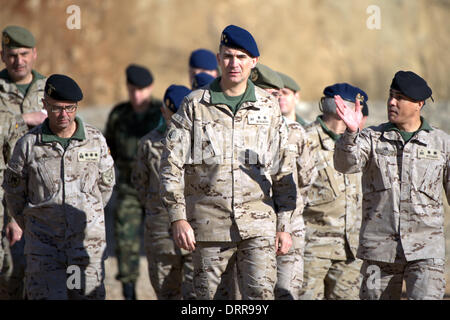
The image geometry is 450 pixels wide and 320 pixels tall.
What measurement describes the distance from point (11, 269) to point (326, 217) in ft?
9.69

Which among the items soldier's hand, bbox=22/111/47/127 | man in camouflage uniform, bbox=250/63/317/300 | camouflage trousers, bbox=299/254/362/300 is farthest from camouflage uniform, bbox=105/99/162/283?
man in camouflage uniform, bbox=250/63/317/300

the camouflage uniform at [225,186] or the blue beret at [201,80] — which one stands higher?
the blue beret at [201,80]

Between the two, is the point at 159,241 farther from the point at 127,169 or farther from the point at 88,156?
the point at 127,169

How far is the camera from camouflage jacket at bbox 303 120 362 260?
7480mm

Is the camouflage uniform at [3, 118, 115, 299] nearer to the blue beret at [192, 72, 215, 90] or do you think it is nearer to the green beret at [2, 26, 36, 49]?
the green beret at [2, 26, 36, 49]

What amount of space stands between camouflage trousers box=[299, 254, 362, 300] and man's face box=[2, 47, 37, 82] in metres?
3.15

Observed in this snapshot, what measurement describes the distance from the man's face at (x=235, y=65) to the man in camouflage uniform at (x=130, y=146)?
408cm

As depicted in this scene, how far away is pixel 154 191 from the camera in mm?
7906

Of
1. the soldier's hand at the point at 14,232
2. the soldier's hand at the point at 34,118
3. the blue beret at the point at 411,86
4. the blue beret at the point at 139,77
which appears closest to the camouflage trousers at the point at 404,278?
the blue beret at the point at 411,86

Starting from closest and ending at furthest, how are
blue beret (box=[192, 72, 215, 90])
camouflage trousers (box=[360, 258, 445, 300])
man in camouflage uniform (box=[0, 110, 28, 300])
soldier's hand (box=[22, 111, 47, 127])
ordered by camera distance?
1. camouflage trousers (box=[360, 258, 445, 300])
2. soldier's hand (box=[22, 111, 47, 127])
3. man in camouflage uniform (box=[0, 110, 28, 300])
4. blue beret (box=[192, 72, 215, 90])

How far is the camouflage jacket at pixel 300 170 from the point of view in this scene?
22.7 ft

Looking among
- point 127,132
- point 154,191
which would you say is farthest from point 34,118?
point 127,132

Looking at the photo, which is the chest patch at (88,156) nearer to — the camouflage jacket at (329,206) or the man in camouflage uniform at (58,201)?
the man in camouflage uniform at (58,201)

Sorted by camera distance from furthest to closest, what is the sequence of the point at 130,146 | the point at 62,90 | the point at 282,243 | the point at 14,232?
the point at 130,146 < the point at 14,232 < the point at 62,90 < the point at 282,243
